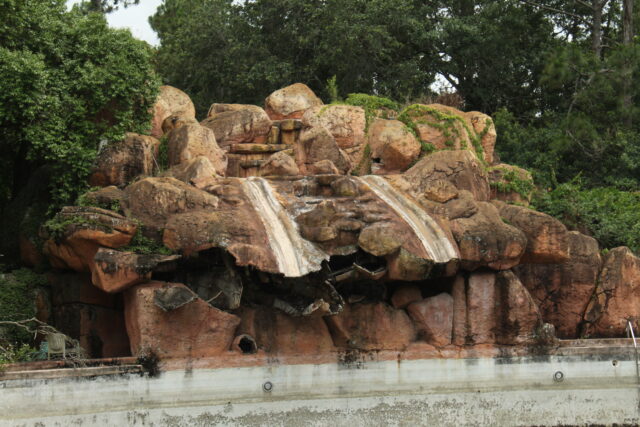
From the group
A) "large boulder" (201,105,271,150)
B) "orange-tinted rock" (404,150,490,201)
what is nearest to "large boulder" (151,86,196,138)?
"large boulder" (201,105,271,150)

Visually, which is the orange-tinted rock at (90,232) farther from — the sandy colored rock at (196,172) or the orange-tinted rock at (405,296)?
the orange-tinted rock at (405,296)

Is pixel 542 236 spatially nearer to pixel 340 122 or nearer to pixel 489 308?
pixel 489 308

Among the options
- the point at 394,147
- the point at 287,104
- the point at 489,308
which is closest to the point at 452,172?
the point at 394,147

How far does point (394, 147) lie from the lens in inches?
707

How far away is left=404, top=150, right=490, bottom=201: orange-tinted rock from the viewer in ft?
52.1

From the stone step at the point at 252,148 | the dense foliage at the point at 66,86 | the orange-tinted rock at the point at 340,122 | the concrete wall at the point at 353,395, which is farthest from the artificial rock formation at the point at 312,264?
the orange-tinted rock at the point at 340,122

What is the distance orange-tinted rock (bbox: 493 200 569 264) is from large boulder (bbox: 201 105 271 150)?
20.2 feet

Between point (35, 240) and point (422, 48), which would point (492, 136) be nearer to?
point (422, 48)

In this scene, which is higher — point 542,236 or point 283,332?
point 542,236

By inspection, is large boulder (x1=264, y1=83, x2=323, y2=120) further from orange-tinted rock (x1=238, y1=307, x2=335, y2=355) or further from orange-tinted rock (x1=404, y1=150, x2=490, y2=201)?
orange-tinted rock (x1=238, y1=307, x2=335, y2=355)

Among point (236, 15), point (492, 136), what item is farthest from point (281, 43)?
point (492, 136)

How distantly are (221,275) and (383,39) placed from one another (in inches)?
580

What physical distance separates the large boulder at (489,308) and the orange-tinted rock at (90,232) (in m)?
5.74

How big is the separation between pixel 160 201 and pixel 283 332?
2.98 m
